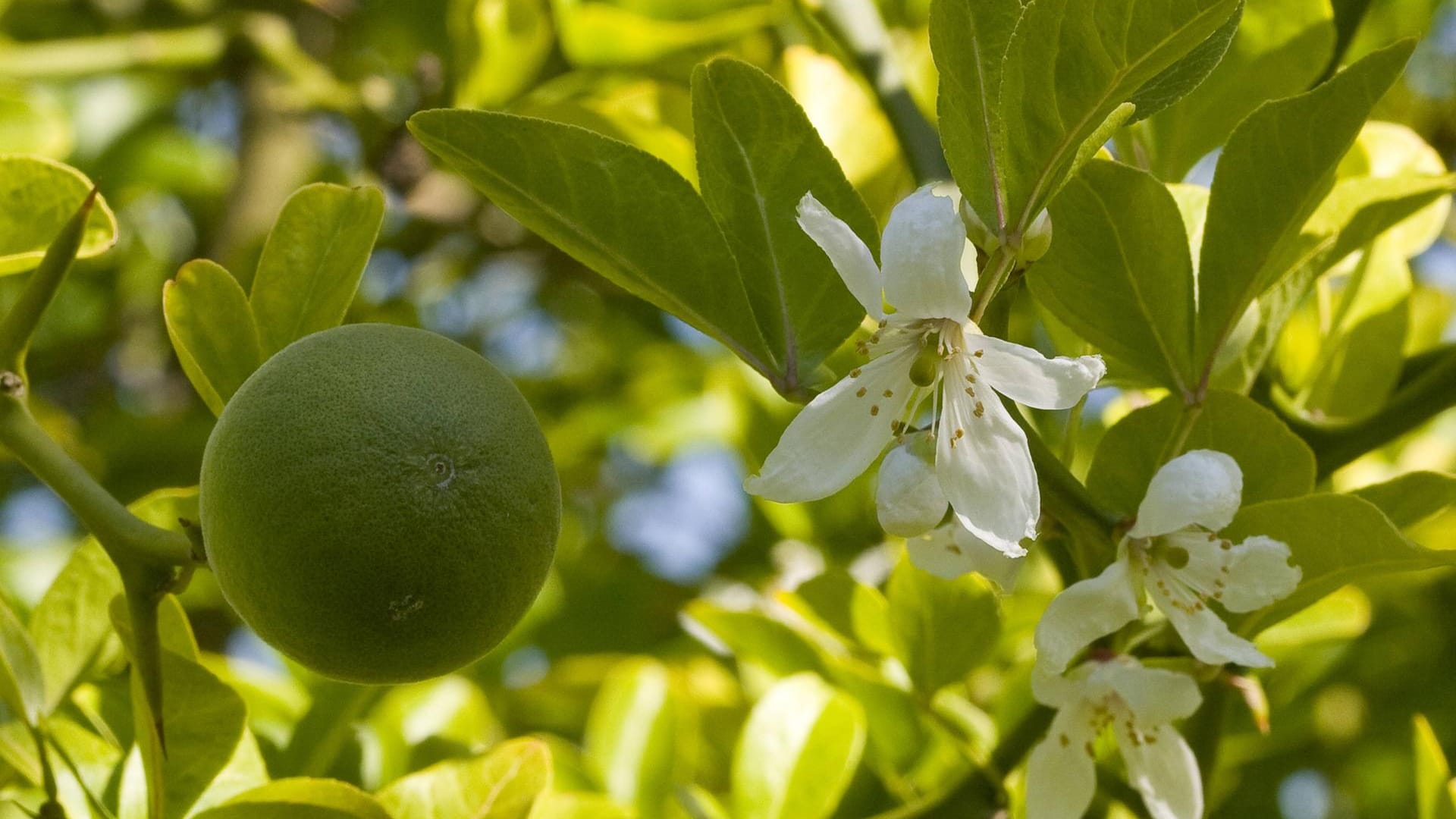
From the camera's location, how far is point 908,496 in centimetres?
95

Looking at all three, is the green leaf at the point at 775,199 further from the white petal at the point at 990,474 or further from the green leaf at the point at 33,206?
the green leaf at the point at 33,206

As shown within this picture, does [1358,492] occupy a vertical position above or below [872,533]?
above

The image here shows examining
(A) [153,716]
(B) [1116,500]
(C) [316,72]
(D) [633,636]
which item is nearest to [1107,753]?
(B) [1116,500]

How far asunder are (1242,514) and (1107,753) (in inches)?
13.8

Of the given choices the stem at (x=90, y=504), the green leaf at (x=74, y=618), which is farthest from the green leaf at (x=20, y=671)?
the stem at (x=90, y=504)

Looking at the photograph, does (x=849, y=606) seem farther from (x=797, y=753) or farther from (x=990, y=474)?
(x=990, y=474)

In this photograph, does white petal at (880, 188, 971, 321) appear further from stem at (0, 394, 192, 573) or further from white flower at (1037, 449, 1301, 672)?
stem at (0, 394, 192, 573)

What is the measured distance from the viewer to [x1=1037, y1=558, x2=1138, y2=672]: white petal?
0.98m

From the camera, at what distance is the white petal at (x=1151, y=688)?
106 centimetres

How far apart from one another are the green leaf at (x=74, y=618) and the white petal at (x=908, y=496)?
0.74 meters

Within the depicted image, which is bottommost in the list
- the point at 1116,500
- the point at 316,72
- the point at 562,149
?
the point at 1116,500

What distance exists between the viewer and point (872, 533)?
2316 millimetres

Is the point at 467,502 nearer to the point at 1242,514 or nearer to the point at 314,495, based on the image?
the point at 314,495

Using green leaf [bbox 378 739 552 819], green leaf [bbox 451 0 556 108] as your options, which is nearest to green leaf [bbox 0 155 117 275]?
green leaf [bbox 378 739 552 819]
